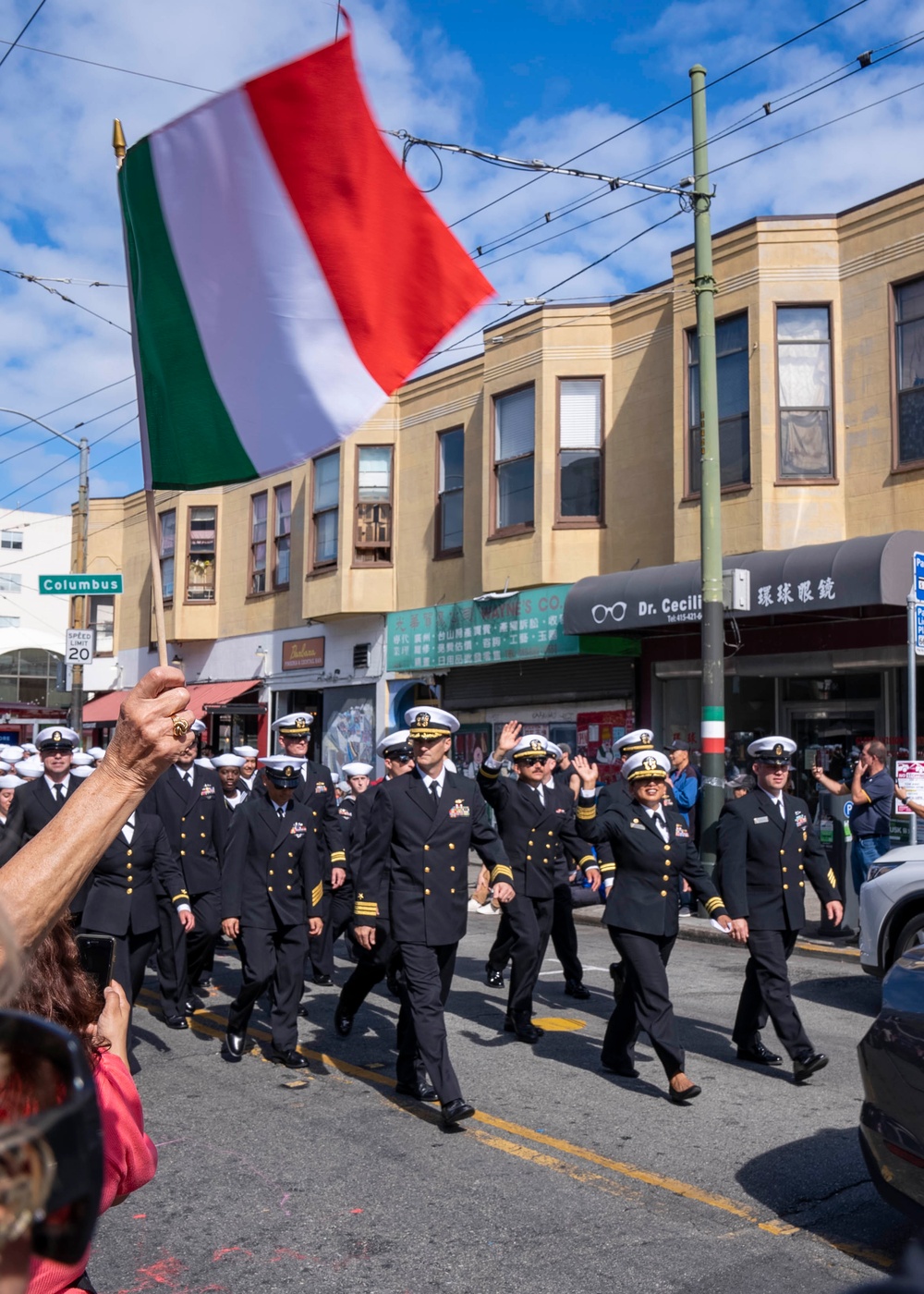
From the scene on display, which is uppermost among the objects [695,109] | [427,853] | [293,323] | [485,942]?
[695,109]

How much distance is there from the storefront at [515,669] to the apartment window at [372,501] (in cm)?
144

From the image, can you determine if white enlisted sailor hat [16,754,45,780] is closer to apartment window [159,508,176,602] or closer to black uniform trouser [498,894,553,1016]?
black uniform trouser [498,894,553,1016]

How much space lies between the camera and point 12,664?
4791cm

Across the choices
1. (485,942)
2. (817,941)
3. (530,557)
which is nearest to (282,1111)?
(485,942)

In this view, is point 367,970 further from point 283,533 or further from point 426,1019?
point 283,533

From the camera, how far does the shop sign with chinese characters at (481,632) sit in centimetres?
1950

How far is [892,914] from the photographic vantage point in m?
8.54

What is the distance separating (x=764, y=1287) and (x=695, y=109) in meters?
12.7

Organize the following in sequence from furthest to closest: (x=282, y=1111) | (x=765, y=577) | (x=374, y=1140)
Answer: (x=765, y=577) < (x=282, y=1111) < (x=374, y=1140)

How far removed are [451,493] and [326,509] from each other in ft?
11.2

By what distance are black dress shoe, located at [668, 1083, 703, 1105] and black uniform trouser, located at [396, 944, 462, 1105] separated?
45.3 inches

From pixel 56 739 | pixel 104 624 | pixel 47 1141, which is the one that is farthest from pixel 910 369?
pixel 104 624

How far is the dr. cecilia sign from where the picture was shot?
61.9 ft

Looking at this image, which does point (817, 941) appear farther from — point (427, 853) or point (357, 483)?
point (357, 483)
